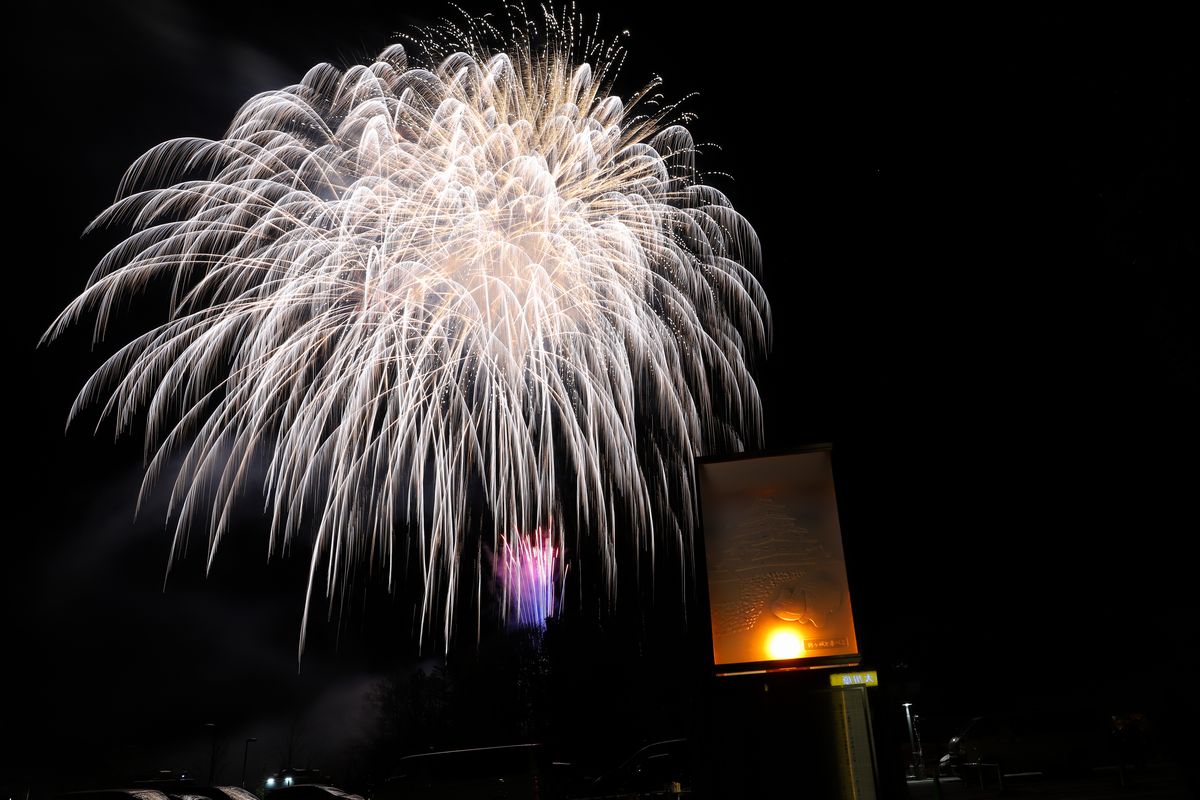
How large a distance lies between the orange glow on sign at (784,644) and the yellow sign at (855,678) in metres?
0.50

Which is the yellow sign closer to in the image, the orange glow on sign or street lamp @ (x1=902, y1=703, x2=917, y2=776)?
the orange glow on sign

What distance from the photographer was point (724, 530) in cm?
1084

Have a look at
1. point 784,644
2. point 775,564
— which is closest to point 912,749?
point 784,644

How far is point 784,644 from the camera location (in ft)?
33.8

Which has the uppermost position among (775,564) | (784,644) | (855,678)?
(775,564)

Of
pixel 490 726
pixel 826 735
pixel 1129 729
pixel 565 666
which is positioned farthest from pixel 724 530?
pixel 490 726

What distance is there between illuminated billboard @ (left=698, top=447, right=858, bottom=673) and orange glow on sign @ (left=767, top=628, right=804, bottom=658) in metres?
0.01

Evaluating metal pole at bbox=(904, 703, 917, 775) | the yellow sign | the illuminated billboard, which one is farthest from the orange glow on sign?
metal pole at bbox=(904, 703, 917, 775)

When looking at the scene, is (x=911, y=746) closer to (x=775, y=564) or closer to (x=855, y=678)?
(x=855, y=678)

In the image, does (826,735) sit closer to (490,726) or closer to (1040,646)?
(1040,646)

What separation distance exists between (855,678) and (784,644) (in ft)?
2.92

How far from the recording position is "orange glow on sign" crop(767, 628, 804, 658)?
10.2 metres

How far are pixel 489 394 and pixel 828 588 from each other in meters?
8.21

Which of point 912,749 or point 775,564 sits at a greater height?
point 775,564
